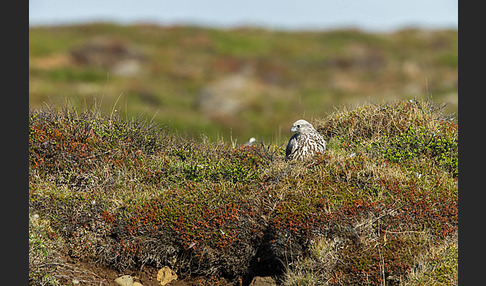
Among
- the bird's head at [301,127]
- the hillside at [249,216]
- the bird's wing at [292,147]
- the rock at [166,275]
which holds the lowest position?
the rock at [166,275]

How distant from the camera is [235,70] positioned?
43844 mm

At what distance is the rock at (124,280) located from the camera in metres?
7.49

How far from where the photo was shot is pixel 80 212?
7828mm

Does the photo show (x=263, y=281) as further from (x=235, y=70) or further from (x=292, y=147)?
(x=235, y=70)

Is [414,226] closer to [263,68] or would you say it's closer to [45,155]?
[45,155]

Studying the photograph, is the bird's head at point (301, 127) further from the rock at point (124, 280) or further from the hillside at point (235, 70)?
the hillside at point (235, 70)

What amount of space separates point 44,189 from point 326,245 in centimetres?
426

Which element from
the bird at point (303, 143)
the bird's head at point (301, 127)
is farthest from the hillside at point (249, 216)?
the bird's head at point (301, 127)

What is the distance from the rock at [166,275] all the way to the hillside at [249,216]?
118mm

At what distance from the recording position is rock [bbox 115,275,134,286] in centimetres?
A: 749

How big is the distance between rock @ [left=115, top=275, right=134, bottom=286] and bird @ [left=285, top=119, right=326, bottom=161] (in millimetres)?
3116

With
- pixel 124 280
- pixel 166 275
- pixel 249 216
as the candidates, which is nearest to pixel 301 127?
pixel 249 216

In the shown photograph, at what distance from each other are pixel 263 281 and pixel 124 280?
1910 millimetres

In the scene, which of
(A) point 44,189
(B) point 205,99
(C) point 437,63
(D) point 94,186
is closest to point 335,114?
(D) point 94,186
